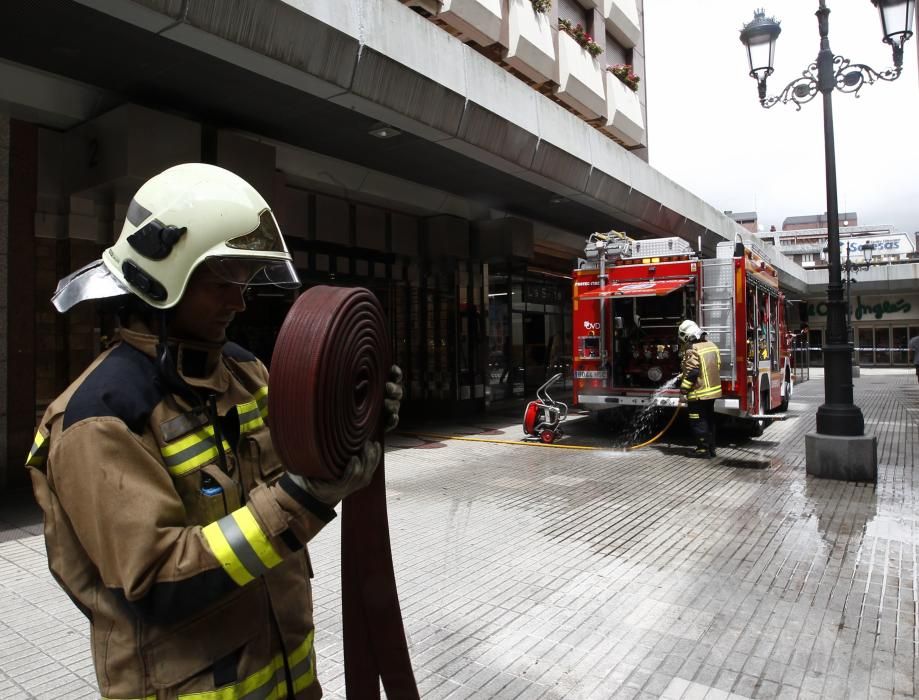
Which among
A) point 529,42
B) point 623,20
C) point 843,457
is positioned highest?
point 623,20

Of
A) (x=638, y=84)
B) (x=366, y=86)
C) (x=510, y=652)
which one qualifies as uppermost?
(x=638, y=84)

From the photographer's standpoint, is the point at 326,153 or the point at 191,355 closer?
the point at 191,355

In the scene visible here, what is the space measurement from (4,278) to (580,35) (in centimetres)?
1475

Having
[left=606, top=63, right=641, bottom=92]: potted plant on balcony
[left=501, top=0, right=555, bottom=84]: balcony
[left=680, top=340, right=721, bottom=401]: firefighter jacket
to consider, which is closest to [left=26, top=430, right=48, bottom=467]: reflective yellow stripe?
[left=680, top=340, right=721, bottom=401]: firefighter jacket

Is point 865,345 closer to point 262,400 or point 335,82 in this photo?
point 335,82

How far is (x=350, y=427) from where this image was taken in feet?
4.79

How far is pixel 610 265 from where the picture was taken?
1056cm

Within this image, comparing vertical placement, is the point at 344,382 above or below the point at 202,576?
above

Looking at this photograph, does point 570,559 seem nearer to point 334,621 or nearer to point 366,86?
point 334,621

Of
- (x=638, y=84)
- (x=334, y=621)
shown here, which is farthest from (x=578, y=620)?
(x=638, y=84)

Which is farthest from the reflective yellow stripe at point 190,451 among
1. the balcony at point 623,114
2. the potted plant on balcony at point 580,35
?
the balcony at point 623,114

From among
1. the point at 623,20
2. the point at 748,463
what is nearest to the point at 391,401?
the point at 748,463

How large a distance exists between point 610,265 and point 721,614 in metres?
7.36

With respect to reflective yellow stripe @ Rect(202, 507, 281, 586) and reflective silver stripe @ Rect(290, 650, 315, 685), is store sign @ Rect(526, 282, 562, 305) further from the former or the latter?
reflective yellow stripe @ Rect(202, 507, 281, 586)
